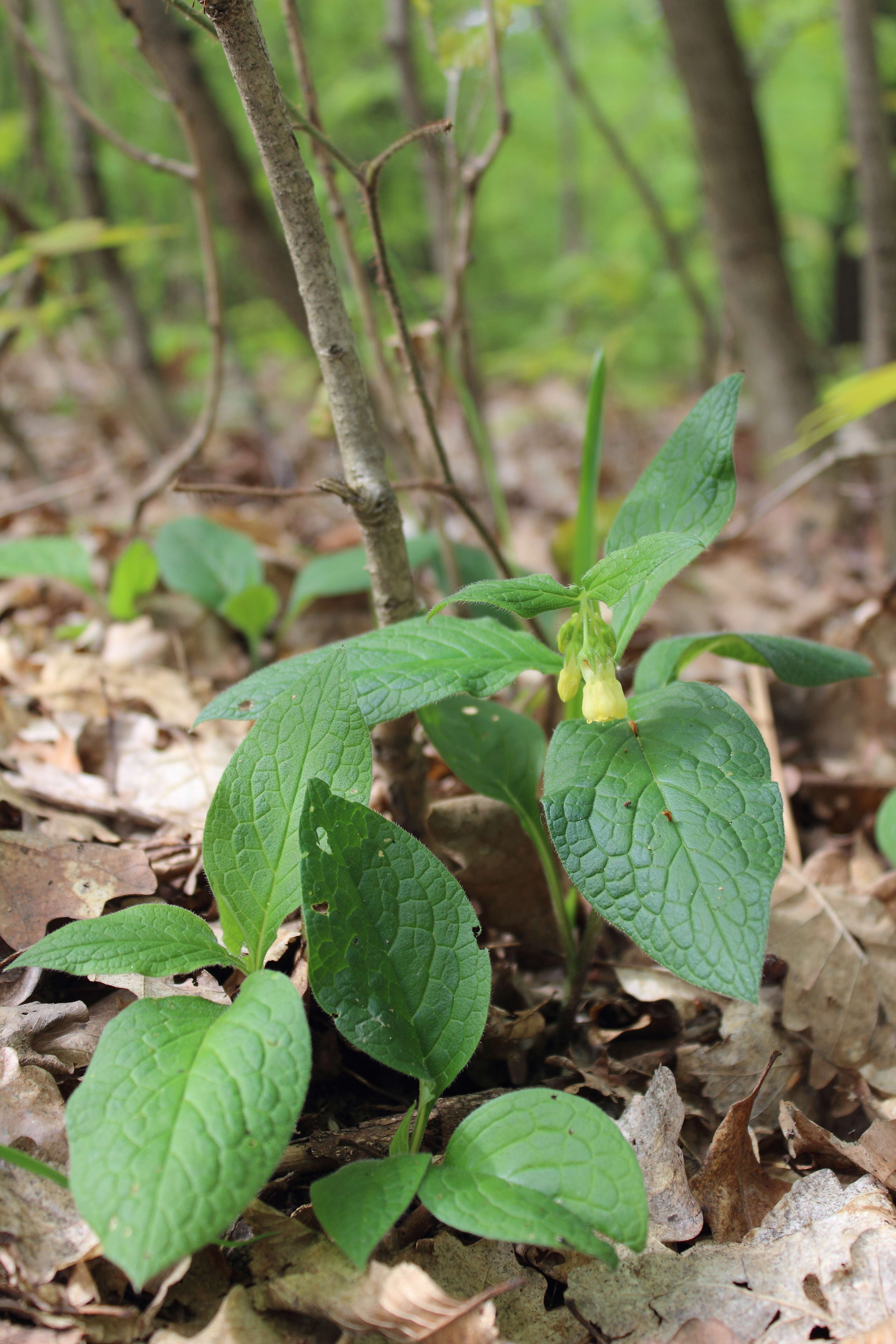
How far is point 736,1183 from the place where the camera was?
46.2 inches

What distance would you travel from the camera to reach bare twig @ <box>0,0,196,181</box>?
6.31 ft

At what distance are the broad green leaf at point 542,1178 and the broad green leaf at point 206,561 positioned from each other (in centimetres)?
148

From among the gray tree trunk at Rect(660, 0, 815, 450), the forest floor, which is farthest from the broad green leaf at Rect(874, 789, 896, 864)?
the gray tree trunk at Rect(660, 0, 815, 450)

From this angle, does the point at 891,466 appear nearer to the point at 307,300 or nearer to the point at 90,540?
the point at 307,300

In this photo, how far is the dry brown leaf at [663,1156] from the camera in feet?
3.67

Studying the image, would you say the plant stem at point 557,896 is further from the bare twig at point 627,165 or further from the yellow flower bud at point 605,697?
the bare twig at point 627,165

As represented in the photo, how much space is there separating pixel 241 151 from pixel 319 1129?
3244 millimetres

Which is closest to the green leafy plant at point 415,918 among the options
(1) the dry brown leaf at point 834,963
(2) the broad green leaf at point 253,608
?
(1) the dry brown leaf at point 834,963

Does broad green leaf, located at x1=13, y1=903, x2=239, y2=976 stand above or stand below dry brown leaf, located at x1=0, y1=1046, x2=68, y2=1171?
above

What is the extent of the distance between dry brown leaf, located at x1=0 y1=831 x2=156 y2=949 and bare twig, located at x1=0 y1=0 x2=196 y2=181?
1435mm

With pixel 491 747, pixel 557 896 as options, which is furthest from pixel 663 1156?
pixel 491 747

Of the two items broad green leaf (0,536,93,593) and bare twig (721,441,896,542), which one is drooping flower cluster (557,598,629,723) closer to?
bare twig (721,441,896,542)

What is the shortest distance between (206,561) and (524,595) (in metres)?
1.36

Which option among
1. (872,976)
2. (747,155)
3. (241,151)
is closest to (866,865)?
(872,976)
